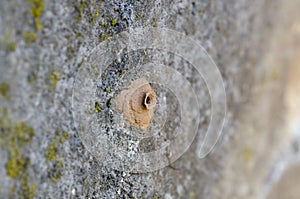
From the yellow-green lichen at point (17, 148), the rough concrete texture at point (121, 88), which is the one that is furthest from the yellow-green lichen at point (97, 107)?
the yellow-green lichen at point (17, 148)

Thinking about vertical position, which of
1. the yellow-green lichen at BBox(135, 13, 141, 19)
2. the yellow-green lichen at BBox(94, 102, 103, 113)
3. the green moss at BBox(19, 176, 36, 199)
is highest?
the yellow-green lichen at BBox(135, 13, 141, 19)

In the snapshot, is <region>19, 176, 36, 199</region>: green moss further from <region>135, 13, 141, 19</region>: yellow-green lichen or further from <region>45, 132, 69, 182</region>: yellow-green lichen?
<region>135, 13, 141, 19</region>: yellow-green lichen

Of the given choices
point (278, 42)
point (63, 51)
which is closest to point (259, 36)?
point (278, 42)

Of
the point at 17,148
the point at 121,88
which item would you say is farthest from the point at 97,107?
the point at 17,148

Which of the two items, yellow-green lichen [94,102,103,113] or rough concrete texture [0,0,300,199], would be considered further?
yellow-green lichen [94,102,103,113]

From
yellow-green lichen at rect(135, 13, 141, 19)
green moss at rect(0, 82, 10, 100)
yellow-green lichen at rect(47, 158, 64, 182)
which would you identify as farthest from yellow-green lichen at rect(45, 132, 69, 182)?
yellow-green lichen at rect(135, 13, 141, 19)

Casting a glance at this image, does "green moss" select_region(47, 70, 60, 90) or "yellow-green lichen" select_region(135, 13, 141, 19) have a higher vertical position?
"yellow-green lichen" select_region(135, 13, 141, 19)
